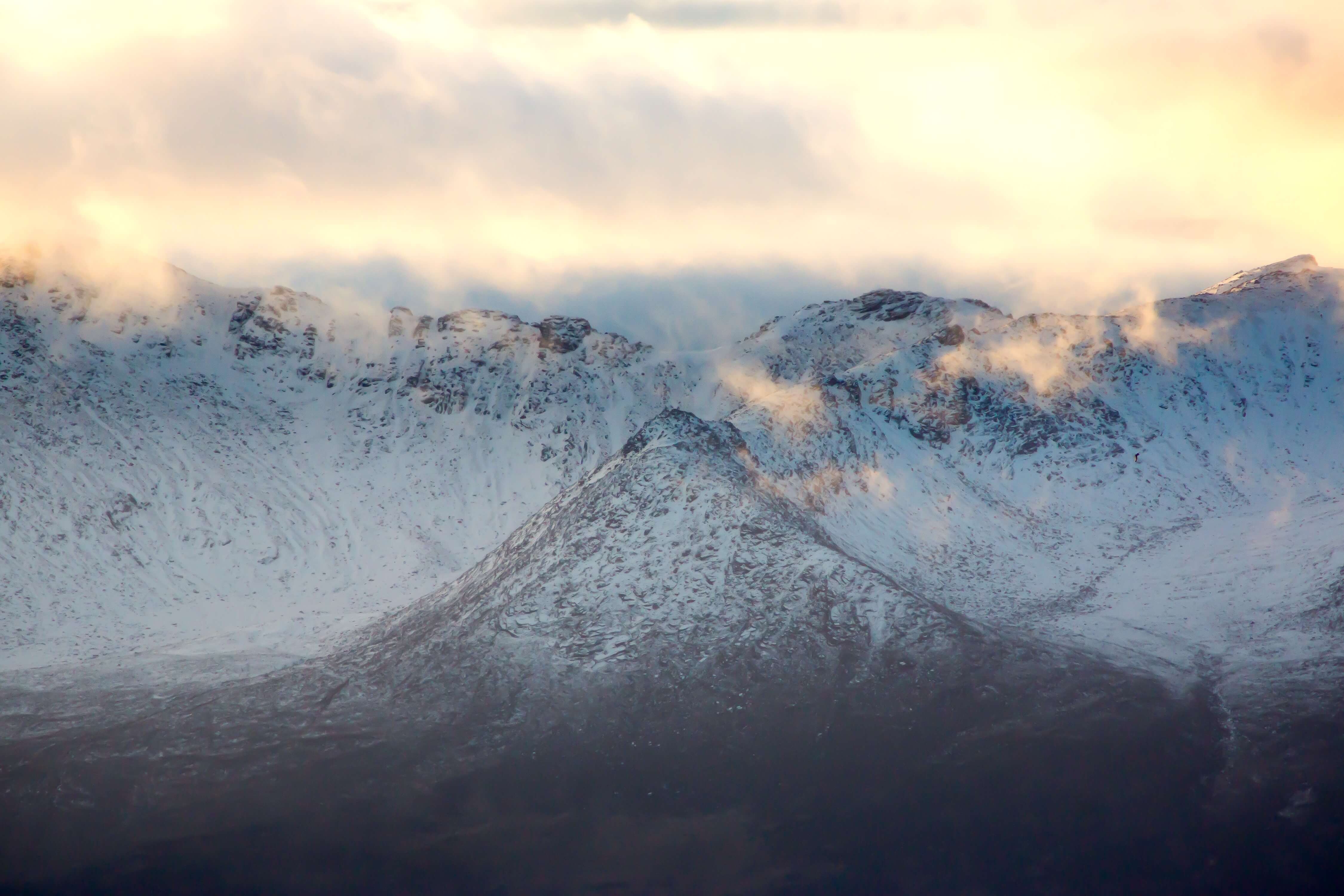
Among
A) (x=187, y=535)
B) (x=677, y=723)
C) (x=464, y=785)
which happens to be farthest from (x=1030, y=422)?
(x=187, y=535)

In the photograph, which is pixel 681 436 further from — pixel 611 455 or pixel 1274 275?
pixel 1274 275

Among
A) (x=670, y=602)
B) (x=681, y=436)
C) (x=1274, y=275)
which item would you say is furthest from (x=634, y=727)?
(x=1274, y=275)

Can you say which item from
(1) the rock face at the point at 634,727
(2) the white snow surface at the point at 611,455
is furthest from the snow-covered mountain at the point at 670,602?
(2) the white snow surface at the point at 611,455

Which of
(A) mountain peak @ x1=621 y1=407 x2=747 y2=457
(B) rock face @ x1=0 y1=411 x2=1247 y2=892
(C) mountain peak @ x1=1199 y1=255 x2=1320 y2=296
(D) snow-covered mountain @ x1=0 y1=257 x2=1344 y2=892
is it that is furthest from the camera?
(C) mountain peak @ x1=1199 y1=255 x2=1320 y2=296

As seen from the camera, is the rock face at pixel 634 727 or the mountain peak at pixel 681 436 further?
the mountain peak at pixel 681 436

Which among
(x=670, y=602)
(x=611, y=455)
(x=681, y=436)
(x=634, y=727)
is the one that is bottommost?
(x=634, y=727)

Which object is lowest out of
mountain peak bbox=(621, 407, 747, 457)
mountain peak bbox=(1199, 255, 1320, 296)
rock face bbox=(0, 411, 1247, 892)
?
rock face bbox=(0, 411, 1247, 892)

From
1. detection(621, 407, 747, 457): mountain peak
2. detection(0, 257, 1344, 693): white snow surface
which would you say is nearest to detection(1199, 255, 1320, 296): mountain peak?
detection(0, 257, 1344, 693): white snow surface

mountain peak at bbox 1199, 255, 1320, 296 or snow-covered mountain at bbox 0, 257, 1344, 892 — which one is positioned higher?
mountain peak at bbox 1199, 255, 1320, 296

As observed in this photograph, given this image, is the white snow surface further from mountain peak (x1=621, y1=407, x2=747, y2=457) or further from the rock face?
the rock face

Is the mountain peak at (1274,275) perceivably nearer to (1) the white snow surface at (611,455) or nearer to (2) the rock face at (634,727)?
(1) the white snow surface at (611,455)
